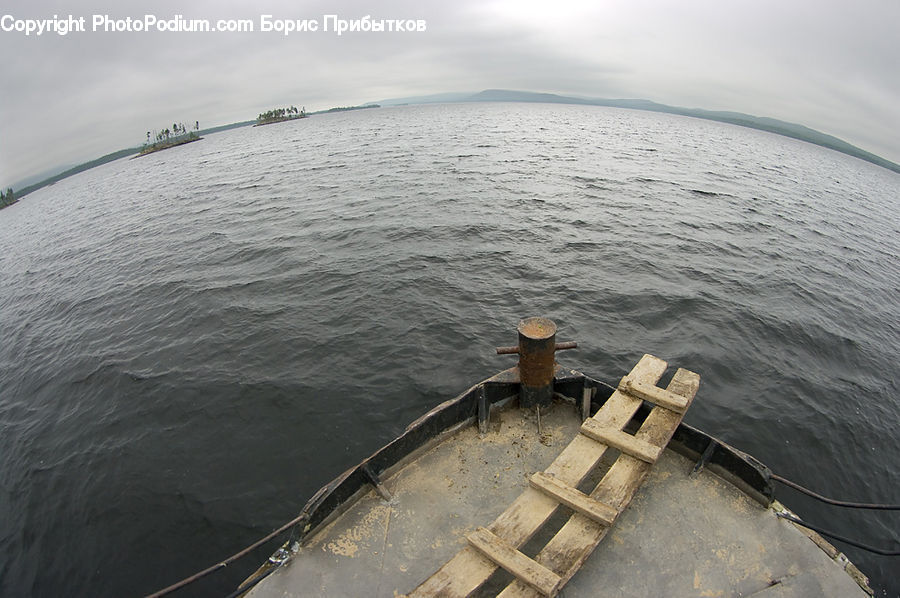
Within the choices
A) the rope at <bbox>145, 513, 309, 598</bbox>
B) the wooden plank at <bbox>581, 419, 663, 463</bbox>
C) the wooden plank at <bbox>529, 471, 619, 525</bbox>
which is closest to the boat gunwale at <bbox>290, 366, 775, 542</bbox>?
the rope at <bbox>145, 513, 309, 598</bbox>

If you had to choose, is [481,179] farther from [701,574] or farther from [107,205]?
[107,205]

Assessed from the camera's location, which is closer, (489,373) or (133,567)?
(133,567)

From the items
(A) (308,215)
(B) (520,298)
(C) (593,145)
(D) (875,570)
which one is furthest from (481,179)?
(C) (593,145)

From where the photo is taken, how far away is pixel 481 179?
33.4m

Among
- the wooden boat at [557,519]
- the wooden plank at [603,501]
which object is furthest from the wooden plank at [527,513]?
the wooden plank at [603,501]

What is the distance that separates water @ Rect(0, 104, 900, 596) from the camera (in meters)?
7.99

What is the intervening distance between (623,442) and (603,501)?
2.90 feet

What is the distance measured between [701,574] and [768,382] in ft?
30.2

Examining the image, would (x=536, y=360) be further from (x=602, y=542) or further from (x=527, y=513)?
(x=602, y=542)

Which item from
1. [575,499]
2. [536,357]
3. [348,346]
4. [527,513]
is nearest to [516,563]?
[527,513]

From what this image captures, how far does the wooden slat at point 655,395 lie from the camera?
18.3 feet

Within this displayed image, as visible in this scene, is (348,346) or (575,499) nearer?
(575,499)

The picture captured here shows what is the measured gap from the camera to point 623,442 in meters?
5.07

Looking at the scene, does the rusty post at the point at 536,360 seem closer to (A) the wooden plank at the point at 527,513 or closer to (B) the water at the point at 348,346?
(A) the wooden plank at the point at 527,513
